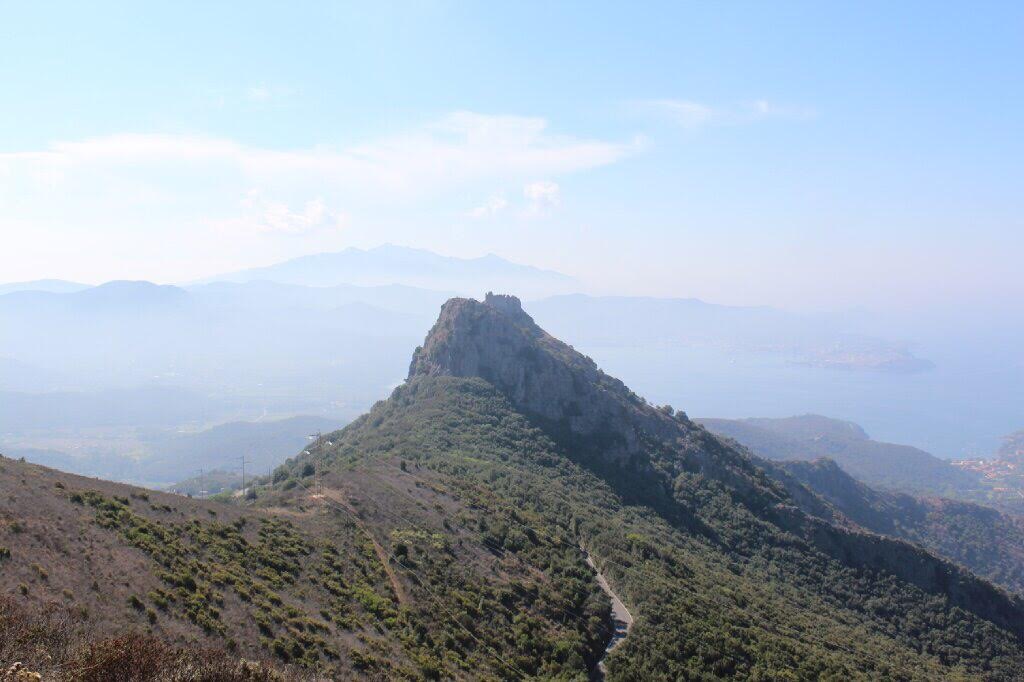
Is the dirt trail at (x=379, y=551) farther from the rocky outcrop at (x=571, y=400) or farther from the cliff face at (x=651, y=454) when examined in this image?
the rocky outcrop at (x=571, y=400)

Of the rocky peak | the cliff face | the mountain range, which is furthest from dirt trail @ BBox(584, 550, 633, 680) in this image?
the rocky peak

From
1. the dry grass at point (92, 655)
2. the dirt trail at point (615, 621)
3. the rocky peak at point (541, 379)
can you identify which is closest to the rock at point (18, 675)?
the dry grass at point (92, 655)

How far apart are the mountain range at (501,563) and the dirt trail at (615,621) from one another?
1.10ft

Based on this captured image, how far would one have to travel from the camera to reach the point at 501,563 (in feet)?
115

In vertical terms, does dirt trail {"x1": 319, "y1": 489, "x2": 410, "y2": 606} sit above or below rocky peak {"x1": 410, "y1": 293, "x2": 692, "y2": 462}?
below

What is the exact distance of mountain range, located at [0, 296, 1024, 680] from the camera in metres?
20.4

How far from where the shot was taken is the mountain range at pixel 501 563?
802 inches

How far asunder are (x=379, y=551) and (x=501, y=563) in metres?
7.00

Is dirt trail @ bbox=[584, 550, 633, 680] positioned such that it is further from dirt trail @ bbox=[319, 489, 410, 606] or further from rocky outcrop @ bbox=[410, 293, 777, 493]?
rocky outcrop @ bbox=[410, 293, 777, 493]

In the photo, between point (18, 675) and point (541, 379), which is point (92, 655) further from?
point (541, 379)

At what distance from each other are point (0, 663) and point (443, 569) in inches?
850

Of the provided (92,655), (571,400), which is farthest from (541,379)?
(92,655)

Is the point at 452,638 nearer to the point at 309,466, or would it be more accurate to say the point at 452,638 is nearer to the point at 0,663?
the point at 0,663

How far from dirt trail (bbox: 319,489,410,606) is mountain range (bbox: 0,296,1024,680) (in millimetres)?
178
